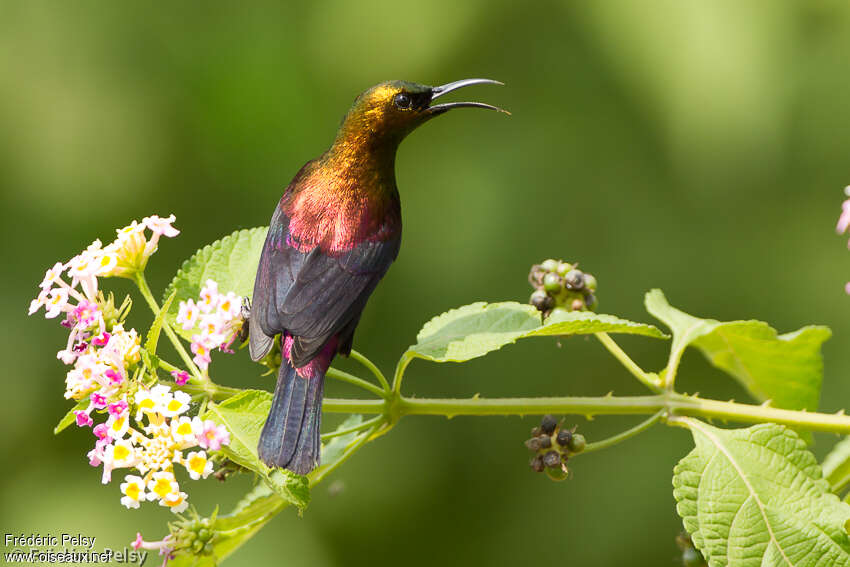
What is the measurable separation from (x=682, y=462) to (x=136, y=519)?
2.99 metres

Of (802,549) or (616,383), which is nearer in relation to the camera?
(802,549)

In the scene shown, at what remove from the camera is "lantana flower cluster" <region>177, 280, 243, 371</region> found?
184 cm

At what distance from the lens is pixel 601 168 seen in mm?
4723

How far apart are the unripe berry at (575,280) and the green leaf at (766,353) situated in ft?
0.76

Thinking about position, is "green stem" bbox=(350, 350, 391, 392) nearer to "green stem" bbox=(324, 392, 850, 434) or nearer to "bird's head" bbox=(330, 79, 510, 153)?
"green stem" bbox=(324, 392, 850, 434)

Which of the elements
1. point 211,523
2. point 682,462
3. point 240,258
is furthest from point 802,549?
point 240,258

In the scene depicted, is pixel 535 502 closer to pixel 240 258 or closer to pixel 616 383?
pixel 616 383

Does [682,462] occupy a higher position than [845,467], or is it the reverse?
[682,462]

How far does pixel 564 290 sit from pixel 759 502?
22.1 inches

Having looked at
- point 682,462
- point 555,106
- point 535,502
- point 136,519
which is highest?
point 555,106

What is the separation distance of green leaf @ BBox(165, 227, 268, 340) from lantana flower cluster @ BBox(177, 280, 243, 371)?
4.0 inches

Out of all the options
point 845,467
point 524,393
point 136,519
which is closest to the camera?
point 845,467

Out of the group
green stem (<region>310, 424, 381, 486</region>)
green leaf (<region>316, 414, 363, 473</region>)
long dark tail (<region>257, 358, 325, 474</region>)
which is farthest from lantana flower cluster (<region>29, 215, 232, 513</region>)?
green leaf (<region>316, 414, 363, 473</region>)

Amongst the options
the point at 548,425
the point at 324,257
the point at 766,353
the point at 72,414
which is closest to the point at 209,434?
the point at 72,414
